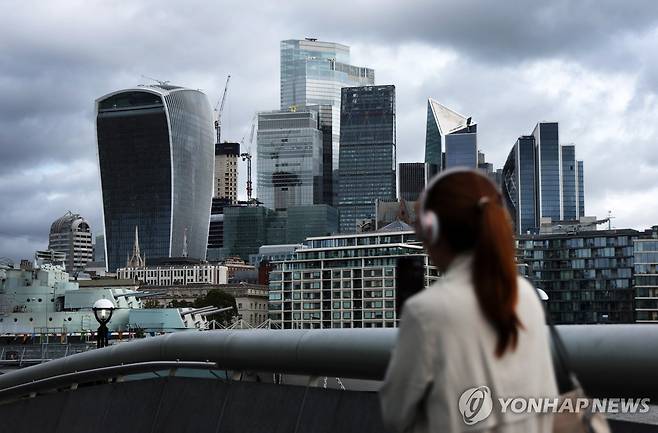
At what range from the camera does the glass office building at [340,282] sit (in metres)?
155

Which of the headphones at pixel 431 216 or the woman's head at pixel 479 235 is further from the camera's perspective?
the headphones at pixel 431 216

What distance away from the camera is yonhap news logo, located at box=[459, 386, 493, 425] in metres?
3.05

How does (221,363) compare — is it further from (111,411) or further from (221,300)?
(221,300)

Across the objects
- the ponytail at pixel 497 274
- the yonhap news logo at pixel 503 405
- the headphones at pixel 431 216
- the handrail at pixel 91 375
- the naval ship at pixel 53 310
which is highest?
the headphones at pixel 431 216

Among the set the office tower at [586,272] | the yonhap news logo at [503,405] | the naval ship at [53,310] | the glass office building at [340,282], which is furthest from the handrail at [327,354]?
the office tower at [586,272]

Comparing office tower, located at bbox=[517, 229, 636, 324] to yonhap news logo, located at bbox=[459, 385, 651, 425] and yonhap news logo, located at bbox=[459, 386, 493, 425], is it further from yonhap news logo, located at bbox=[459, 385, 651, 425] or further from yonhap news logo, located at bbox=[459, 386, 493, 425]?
yonhap news logo, located at bbox=[459, 386, 493, 425]

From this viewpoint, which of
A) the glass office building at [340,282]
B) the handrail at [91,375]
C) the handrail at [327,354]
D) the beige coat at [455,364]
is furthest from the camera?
the glass office building at [340,282]

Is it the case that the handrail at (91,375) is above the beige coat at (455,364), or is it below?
→ below

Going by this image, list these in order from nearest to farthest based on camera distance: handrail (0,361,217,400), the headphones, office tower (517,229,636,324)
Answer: the headphones, handrail (0,361,217,400), office tower (517,229,636,324)

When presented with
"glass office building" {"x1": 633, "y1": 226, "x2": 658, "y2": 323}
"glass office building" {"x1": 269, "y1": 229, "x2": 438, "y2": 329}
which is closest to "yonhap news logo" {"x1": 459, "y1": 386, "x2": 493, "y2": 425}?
"glass office building" {"x1": 269, "y1": 229, "x2": 438, "y2": 329}

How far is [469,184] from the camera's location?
313cm

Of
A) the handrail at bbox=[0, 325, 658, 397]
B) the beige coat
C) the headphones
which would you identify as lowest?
the handrail at bbox=[0, 325, 658, 397]

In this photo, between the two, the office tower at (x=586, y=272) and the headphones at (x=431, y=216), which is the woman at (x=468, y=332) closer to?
the headphones at (x=431, y=216)

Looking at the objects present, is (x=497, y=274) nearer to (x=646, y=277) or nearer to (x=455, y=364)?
(x=455, y=364)
